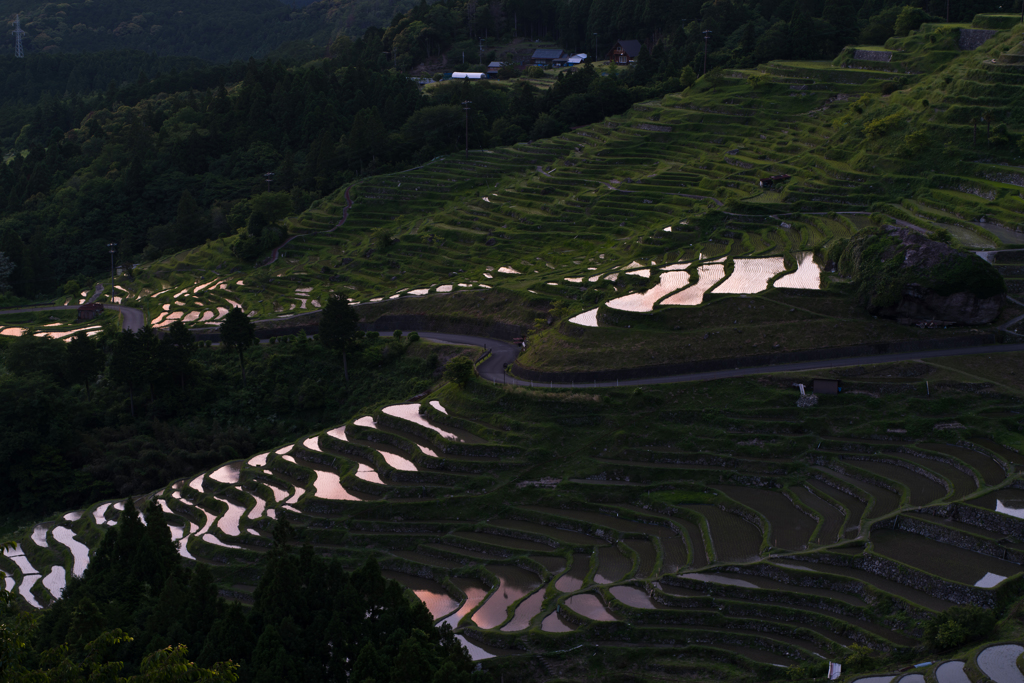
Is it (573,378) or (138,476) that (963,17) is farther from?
(138,476)

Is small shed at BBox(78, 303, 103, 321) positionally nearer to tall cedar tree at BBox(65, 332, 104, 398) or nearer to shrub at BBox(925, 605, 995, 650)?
tall cedar tree at BBox(65, 332, 104, 398)

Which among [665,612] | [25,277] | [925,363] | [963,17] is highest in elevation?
[963,17]

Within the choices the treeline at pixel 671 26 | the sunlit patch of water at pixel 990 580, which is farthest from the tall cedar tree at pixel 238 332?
the treeline at pixel 671 26

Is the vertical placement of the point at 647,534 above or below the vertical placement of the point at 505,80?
below

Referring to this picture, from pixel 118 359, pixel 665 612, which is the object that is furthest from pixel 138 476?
pixel 665 612

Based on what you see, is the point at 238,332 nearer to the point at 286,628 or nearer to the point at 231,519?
the point at 231,519

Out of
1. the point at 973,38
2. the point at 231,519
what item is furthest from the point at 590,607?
the point at 973,38
